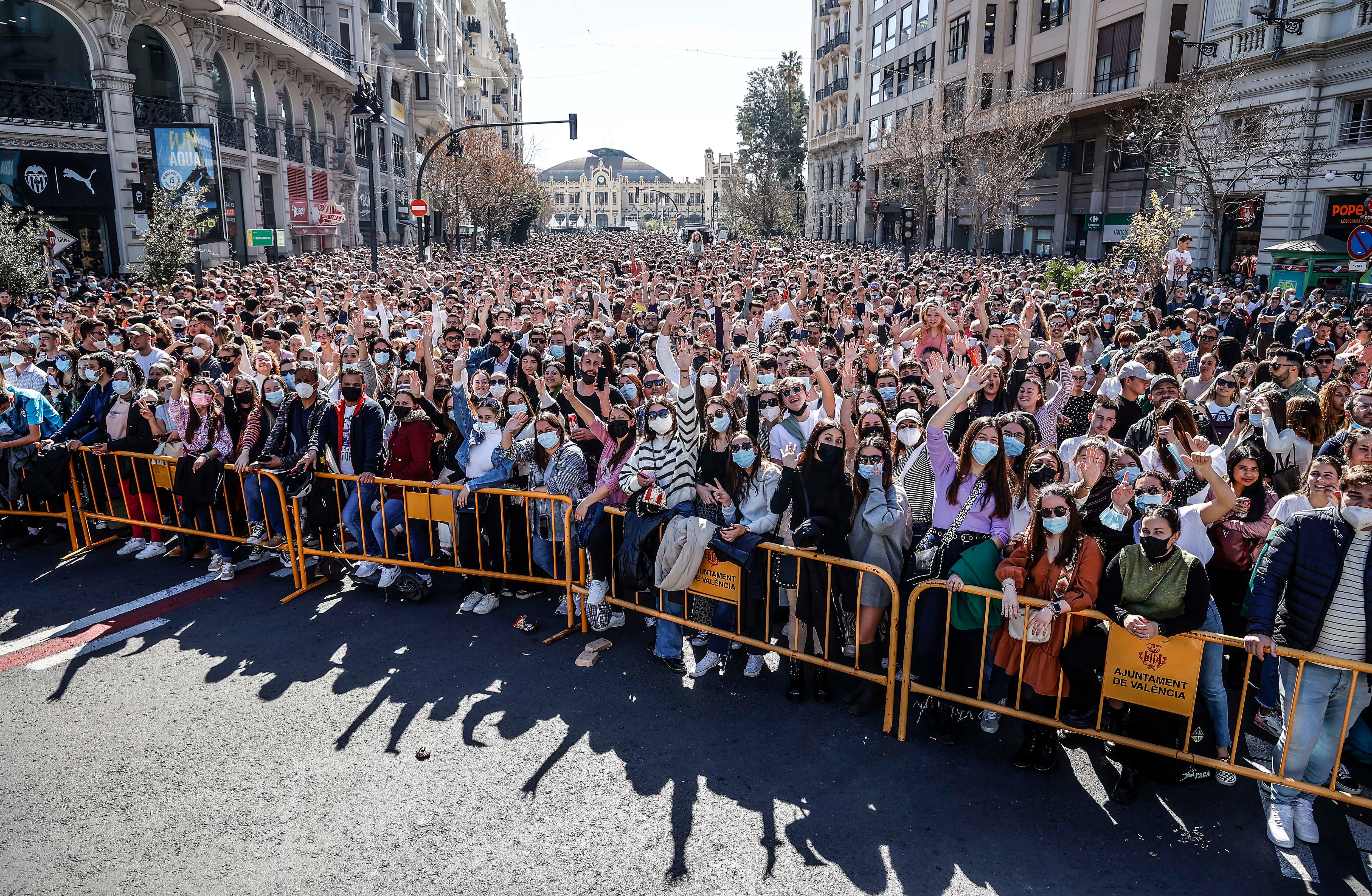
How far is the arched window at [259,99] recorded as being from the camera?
30422 millimetres

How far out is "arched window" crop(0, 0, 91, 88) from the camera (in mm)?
21000

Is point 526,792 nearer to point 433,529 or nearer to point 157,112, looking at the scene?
point 433,529

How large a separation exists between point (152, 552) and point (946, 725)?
7.12 metres

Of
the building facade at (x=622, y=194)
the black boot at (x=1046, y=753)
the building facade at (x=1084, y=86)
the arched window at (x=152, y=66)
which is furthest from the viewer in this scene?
the building facade at (x=622, y=194)

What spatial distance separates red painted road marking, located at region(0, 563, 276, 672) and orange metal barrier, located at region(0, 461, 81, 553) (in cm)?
185

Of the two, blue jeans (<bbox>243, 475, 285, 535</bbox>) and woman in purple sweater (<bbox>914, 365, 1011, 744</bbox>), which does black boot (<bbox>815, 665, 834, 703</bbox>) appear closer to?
woman in purple sweater (<bbox>914, 365, 1011, 744</bbox>)

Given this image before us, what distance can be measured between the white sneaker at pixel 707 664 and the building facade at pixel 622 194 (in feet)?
547

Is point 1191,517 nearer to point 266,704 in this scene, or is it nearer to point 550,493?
point 550,493

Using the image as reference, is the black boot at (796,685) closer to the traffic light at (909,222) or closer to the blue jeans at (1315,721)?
the blue jeans at (1315,721)

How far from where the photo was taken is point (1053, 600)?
4.53 m

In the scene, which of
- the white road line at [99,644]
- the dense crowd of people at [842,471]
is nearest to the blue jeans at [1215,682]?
the dense crowd of people at [842,471]

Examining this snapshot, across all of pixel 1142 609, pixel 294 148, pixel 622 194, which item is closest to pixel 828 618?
pixel 1142 609

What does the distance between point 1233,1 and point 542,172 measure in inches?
6400

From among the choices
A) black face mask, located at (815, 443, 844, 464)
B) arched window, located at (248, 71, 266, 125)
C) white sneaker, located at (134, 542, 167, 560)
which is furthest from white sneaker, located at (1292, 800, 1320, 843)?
arched window, located at (248, 71, 266, 125)
